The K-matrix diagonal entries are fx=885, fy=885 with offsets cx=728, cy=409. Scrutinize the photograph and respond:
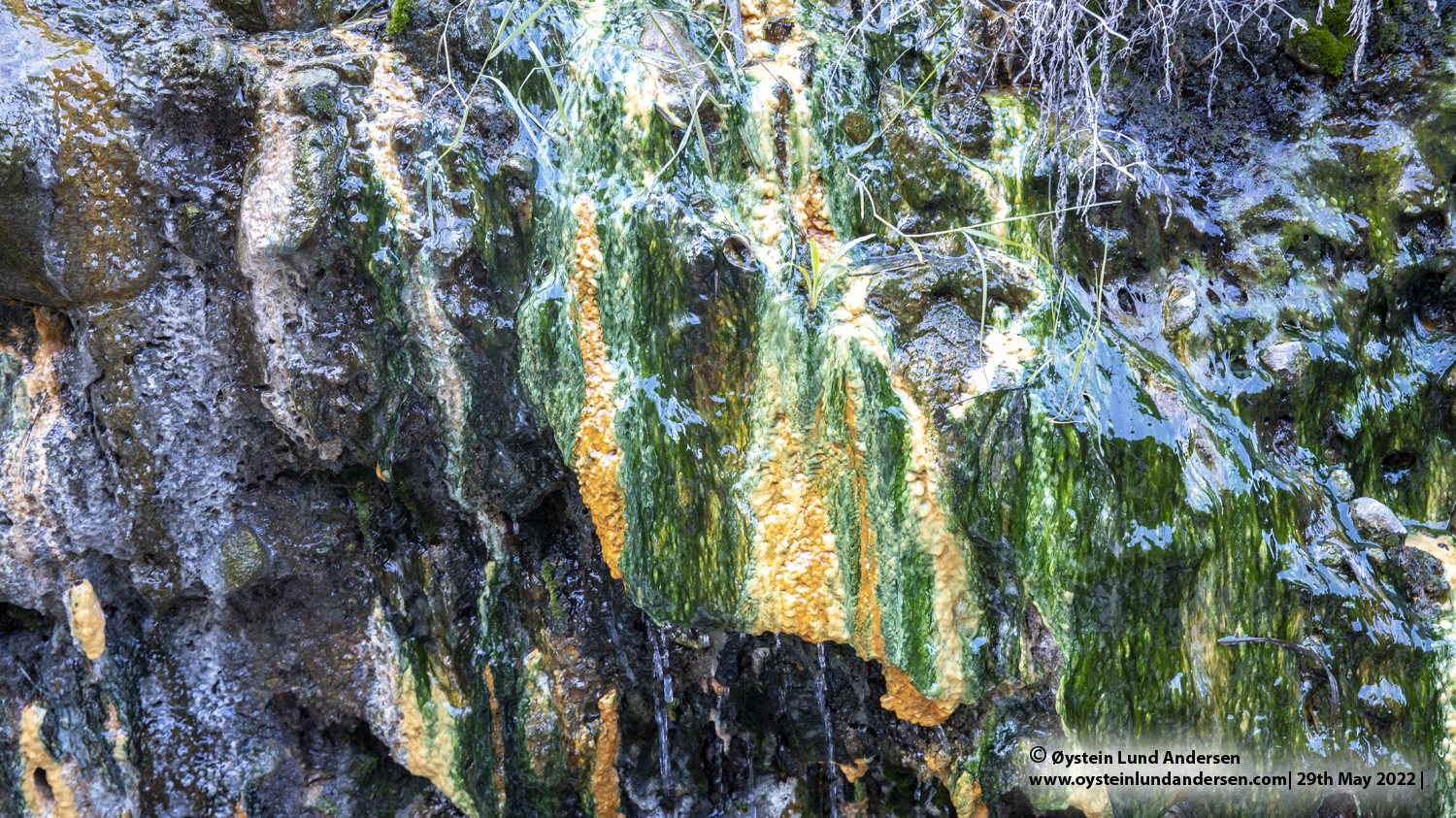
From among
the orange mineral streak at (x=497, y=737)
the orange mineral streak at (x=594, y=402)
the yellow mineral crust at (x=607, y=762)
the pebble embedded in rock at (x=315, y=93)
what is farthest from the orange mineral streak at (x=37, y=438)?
the yellow mineral crust at (x=607, y=762)

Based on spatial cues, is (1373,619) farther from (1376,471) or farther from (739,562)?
(739,562)

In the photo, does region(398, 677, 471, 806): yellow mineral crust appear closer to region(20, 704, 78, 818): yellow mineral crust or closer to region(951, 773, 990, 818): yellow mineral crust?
region(20, 704, 78, 818): yellow mineral crust

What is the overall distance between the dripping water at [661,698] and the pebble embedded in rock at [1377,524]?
7.97 ft

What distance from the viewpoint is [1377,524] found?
2.77m

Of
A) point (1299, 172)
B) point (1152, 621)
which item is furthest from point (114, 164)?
point (1299, 172)

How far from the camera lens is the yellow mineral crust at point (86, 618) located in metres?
3.15

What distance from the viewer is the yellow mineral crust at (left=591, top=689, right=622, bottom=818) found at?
11.7ft

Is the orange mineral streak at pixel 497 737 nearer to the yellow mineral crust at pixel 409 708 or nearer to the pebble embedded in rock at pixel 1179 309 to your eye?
the yellow mineral crust at pixel 409 708

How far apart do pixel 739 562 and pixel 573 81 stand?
1671 mm

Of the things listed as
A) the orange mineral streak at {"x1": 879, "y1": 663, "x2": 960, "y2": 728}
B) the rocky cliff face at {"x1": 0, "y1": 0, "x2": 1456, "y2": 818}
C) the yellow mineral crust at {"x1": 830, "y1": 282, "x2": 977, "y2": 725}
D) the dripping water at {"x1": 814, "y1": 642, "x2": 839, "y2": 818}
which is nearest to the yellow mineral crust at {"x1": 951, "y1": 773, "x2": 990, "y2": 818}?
the rocky cliff face at {"x1": 0, "y1": 0, "x2": 1456, "y2": 818}

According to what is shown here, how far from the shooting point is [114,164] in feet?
9.23

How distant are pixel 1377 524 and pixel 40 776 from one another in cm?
473

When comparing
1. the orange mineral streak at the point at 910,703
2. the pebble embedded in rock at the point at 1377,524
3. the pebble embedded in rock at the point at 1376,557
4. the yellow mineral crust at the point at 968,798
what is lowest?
the yellow mineral crust at the point at 968,798

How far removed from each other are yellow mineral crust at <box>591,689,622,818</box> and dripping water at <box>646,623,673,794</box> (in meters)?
0.18
